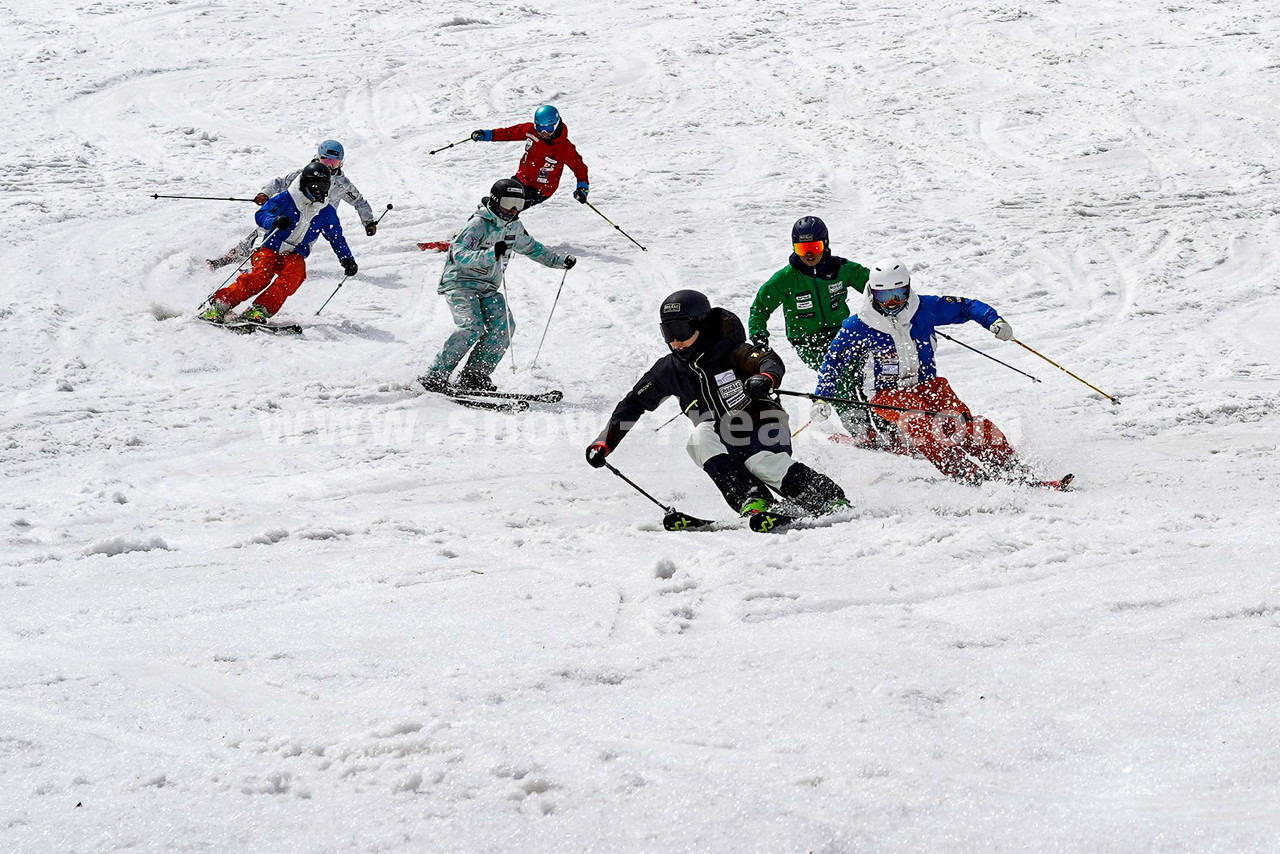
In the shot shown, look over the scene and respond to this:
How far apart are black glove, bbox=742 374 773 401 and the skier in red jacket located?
723cm

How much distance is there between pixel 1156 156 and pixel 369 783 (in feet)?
46.5

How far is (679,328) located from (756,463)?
0.90m

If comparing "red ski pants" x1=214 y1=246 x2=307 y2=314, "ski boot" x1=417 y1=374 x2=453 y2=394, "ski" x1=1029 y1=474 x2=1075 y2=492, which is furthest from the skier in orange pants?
"ski" x1=1029 y1=474 x2=1075 y2=492

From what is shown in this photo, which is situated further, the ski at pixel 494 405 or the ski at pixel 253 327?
the ski at pixel 253 327

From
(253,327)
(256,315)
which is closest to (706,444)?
(253,327)

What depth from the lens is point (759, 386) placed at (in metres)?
5.84

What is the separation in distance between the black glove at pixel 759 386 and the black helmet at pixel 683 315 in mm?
457

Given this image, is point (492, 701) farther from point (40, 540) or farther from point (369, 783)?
point (40, 540)

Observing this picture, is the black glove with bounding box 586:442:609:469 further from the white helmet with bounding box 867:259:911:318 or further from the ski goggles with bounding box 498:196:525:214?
the ski goggles with bounding box 498:196:525:214

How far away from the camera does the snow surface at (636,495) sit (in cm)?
300

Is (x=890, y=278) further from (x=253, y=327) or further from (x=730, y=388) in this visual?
(x=253, y=327)

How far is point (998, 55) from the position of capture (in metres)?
17.9

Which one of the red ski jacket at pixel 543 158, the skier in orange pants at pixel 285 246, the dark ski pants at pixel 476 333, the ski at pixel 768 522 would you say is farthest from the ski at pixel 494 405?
the red ski jacket at pixel 543 158

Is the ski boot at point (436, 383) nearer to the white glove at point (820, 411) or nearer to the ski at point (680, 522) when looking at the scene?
the white glove at point (820, 411)
